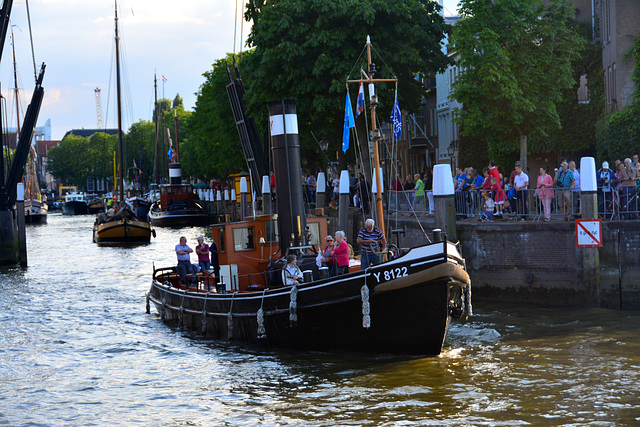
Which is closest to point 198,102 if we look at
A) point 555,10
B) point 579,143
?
point 579,143

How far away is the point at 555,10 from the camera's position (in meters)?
34.8

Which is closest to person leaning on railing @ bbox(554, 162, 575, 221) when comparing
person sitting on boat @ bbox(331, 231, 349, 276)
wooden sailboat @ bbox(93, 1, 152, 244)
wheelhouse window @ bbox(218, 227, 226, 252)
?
person sitting on boat @ bbox(331, 231, 349, 276)

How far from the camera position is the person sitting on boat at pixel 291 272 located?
18492 millimetres

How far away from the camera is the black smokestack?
20438mm

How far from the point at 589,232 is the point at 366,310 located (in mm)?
7838

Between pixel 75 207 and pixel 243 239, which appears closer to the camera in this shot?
pixel 243 239

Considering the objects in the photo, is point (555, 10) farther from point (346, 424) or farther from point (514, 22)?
point (346, 424)

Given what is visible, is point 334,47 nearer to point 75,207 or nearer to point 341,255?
point 341,255

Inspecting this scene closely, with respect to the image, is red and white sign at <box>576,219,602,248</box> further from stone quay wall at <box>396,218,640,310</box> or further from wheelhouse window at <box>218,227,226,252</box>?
wheelhouse window at <box>218,227,226,252</box>

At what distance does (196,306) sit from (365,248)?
17.9 feet

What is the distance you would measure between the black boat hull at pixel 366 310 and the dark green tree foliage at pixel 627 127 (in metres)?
20.4

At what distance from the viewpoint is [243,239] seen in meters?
21.1

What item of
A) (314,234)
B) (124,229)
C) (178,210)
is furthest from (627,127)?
(178,210)

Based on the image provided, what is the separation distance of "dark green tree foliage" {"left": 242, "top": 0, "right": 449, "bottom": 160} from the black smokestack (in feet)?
48.6
